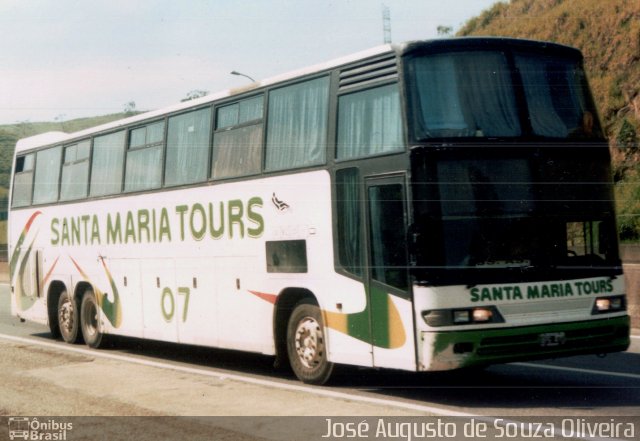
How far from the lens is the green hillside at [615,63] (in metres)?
43.6

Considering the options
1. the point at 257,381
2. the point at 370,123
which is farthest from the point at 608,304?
the point at 257,381

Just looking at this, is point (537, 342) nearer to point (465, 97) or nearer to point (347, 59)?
point (465, 97)

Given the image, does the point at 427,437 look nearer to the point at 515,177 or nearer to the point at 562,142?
the point at 515,177

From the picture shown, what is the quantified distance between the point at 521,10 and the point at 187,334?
52.1 metres

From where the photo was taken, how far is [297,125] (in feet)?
40.6

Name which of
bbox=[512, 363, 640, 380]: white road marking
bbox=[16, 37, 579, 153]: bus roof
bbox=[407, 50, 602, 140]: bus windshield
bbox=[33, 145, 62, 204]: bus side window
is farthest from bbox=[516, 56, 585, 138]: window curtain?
bbox=[33, 145, 62, 204]: bus side window

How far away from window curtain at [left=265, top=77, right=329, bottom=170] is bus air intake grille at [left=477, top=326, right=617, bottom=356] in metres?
3.09

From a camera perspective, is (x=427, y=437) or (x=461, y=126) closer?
(x=427, y=437)

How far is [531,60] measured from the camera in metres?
11.1

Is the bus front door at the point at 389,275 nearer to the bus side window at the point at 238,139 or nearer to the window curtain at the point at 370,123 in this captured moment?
the window curtain at the point at 370,123

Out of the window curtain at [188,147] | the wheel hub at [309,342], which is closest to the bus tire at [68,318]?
the window curtain at [188,147]

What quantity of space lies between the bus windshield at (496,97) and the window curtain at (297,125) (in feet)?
5.64

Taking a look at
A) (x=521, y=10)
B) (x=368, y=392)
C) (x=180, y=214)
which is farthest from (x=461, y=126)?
(x=521, y=10)

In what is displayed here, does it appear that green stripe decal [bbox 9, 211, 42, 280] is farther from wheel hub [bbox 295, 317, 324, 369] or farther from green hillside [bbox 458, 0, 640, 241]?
green hillside [bbox 458, 0, 640, 241]
